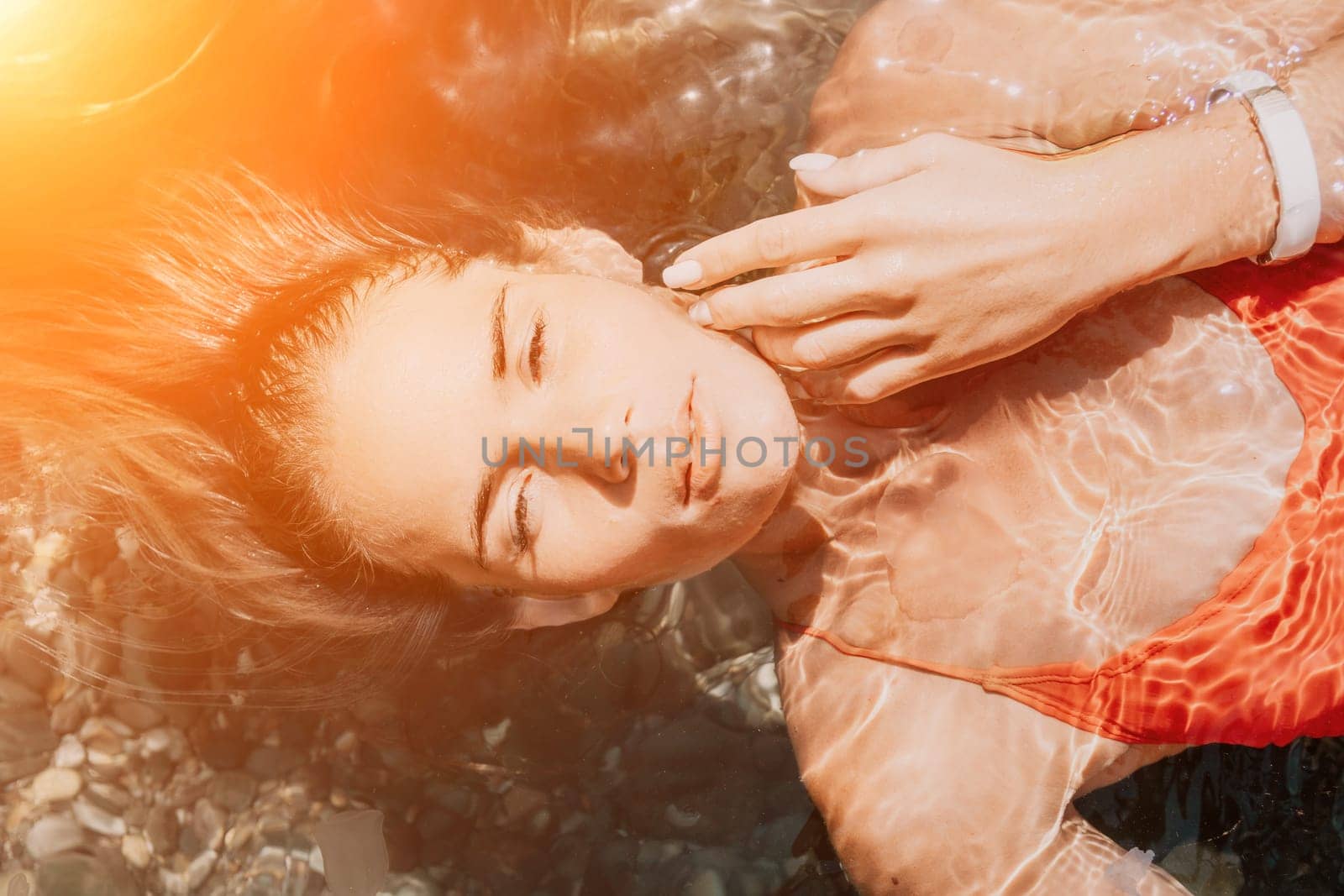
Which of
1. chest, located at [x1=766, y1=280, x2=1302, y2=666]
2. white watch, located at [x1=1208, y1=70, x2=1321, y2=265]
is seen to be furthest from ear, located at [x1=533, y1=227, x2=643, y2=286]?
white watch, located at [x1=1208, y1=70, x2=1321, y2=265]

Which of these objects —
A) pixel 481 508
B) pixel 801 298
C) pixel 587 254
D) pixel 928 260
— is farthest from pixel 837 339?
pixel 587 254

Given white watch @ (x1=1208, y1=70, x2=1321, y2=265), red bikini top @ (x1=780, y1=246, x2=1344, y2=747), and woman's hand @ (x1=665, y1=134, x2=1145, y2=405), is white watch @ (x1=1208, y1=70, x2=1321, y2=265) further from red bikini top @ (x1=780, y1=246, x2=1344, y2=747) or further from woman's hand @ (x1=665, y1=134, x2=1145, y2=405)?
woman's hand @ (x1=665, y1=134, x2=1145, y2=405)

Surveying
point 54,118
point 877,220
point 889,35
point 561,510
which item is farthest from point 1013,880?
point 54,118

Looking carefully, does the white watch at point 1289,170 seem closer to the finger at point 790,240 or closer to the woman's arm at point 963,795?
the finger at point 790,240

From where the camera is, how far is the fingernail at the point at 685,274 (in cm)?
185

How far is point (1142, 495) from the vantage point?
6.37ft

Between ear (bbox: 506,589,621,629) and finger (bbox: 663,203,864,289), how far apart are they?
3.28 ft

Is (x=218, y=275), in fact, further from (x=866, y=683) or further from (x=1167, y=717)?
(x=1167, y=717)

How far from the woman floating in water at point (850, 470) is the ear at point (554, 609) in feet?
0.44

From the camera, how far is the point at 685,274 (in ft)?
6.09

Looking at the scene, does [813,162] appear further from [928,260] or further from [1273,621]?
[1273,621]

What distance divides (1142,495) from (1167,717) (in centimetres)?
49

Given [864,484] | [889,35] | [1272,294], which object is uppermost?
[889,35]

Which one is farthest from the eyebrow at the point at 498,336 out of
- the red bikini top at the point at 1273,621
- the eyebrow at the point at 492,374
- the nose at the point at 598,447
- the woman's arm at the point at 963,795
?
the red bikini top at the point at 1273,621
